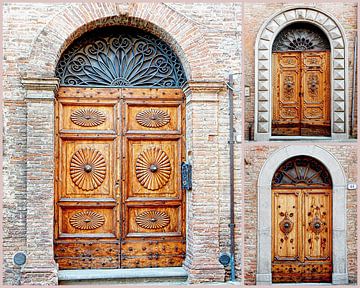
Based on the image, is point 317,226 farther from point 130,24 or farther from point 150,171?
point 130,24

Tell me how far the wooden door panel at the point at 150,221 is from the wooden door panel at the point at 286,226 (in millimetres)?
1799

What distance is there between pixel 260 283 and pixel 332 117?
312cm

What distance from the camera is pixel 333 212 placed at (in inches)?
327

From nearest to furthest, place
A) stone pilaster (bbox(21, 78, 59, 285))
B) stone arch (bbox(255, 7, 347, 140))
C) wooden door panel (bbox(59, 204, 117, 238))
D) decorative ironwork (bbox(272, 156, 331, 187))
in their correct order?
stone pilaster (bbox(21, 78, 59, 285)) → wooden door panel (bbox(59, 204, 117, 238)) → stone arch (bbox(255, 7, 347, 140)) → decorative ironwork (bbox(272, 156, 331, 187))

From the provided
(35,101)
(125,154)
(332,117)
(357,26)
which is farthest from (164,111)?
(357,26)

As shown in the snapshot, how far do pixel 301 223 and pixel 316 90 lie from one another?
7.75 ft

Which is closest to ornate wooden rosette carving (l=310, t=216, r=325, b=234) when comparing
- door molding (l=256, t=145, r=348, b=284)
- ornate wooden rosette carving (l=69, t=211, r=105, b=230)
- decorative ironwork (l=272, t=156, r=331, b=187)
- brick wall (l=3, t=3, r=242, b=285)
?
door molding (l=256, t=145, r=348, b=284)

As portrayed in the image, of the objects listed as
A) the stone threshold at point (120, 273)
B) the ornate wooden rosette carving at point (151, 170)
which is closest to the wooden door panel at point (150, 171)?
the ornate wooden rosette carving at point (151, 170)

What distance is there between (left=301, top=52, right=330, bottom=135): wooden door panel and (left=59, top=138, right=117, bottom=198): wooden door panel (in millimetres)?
3409

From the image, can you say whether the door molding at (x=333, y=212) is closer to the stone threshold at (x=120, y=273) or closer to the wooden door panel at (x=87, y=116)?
the stone threshold at (x=120, y=273)

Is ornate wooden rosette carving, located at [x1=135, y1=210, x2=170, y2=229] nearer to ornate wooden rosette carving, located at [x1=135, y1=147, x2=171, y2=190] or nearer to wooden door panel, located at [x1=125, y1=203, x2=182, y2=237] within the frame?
wooden door panel, located at [x1=125, y1=203, x2=182, y2=237]

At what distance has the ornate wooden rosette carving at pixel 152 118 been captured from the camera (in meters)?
7.86

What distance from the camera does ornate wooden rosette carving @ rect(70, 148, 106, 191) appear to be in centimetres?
768

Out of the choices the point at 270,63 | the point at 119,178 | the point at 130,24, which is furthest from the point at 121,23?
the point at 270,63
